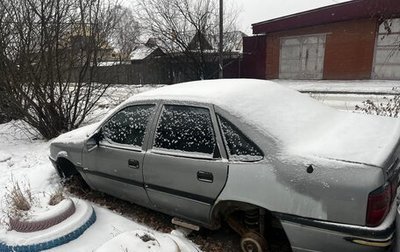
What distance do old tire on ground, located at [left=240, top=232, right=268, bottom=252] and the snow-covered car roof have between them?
847 millimetres

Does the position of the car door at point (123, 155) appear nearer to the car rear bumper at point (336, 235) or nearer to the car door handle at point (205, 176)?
the car door handle at point (205, 176)

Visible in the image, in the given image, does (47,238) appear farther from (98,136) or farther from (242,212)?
(242,212)

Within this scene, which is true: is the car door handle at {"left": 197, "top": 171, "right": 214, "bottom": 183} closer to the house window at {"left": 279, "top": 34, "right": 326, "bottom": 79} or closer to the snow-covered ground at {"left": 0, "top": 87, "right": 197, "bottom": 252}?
the snow-covered ground at {"left": 0, "top": 87, "right": 197, "bottom": 252}

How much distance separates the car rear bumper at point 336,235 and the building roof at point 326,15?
579 inches

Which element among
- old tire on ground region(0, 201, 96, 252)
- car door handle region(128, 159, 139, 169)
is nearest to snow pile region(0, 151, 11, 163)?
old tire on ground region(0, 201, 96, 252)

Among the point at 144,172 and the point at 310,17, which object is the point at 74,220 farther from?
the point at 310,17

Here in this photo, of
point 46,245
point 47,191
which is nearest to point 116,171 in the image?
point 46,245

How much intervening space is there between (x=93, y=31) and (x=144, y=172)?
5.87 meters

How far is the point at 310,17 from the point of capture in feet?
60.0

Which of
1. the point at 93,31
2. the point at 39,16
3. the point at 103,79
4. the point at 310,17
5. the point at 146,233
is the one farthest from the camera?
the point at 310,17

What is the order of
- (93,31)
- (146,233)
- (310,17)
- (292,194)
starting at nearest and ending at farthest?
1. (292,194)
2. (146,233)
3. (93,31)
4. (310,17)

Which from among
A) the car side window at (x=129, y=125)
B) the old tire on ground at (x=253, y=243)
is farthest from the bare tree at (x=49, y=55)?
the old tire on ground at (x=253, y=243)

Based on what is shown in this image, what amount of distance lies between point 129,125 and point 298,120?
186 centimetres

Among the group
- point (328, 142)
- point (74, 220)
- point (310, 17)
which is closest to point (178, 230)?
point (74, 220)
